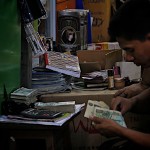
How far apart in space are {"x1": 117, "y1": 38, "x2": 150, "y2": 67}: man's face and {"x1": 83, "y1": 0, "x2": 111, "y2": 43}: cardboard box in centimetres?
293

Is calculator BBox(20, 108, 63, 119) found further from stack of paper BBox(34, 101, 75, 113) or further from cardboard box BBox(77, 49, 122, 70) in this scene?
cardboard box BBox(77, 49, 122, 70)

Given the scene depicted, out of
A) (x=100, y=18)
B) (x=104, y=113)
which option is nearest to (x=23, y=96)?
(x=104, y=113)

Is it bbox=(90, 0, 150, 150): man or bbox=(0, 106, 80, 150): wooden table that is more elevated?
bbox=(90, 0, 150, 150): man

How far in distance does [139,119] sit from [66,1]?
8.21 ft

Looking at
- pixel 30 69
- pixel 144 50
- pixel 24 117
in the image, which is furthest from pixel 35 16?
pixel 144 50

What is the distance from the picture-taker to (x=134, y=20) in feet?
5.20

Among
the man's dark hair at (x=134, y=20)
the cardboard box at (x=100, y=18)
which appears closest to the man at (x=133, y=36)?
the man's dark hair at (x=134, y=20)

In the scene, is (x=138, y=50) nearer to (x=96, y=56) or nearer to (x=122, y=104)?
(x=122, y=104)

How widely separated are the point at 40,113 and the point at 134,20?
79cm

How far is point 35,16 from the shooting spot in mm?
2381

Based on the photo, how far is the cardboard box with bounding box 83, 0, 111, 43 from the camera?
4.63 m

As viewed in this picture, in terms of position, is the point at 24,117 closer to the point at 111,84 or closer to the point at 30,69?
the point at 30,69

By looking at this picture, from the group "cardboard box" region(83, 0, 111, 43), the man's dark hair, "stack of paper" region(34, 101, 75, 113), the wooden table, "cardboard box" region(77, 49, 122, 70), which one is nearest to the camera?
the man's dark hair

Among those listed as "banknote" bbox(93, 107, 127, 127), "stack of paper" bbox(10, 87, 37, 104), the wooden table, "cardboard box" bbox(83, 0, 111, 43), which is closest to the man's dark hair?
"banknote" bbox(93, 107, 127, 127)
